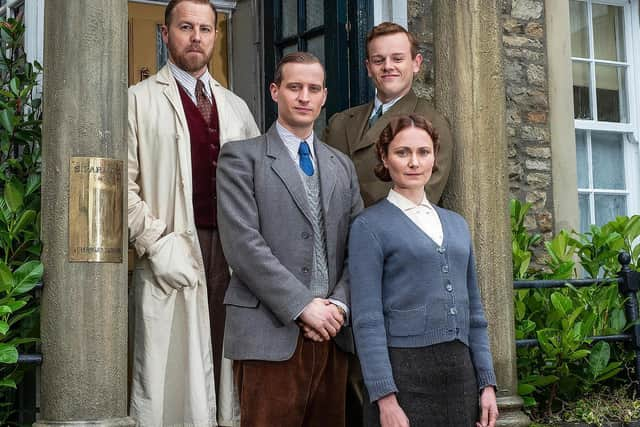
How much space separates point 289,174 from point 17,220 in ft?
4.09

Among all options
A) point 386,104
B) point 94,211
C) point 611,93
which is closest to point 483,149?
point 386,104

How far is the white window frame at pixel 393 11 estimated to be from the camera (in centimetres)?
626

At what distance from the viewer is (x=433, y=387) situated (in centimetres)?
358

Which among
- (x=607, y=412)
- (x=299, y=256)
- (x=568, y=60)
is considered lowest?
(x=607, y=412)

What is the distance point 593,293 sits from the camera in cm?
576

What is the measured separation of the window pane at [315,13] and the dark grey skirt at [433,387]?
3218 mm

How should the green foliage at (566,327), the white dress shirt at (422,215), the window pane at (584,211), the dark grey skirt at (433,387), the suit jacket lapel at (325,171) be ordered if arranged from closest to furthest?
the dark grey skirt at (433,387) → the white dress shirt at (422,215) → the suit jacket lapel at (325,171) → the green foliage at (566,327) → the window pane at (584,211)

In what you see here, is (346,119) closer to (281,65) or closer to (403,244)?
(281,65)

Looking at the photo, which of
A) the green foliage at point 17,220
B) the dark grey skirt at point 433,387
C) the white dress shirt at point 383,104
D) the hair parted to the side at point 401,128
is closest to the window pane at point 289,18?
the green foliage at point 17,220

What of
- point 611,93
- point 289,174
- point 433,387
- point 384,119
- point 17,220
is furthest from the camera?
point 611,93

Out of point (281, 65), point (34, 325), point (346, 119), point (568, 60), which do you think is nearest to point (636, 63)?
point (568, 60)

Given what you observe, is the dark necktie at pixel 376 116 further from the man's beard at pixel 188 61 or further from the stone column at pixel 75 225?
the stone column at pixel 75 225

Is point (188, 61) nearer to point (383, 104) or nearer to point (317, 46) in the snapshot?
point (383, 104)

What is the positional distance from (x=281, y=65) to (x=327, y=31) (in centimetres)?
238
